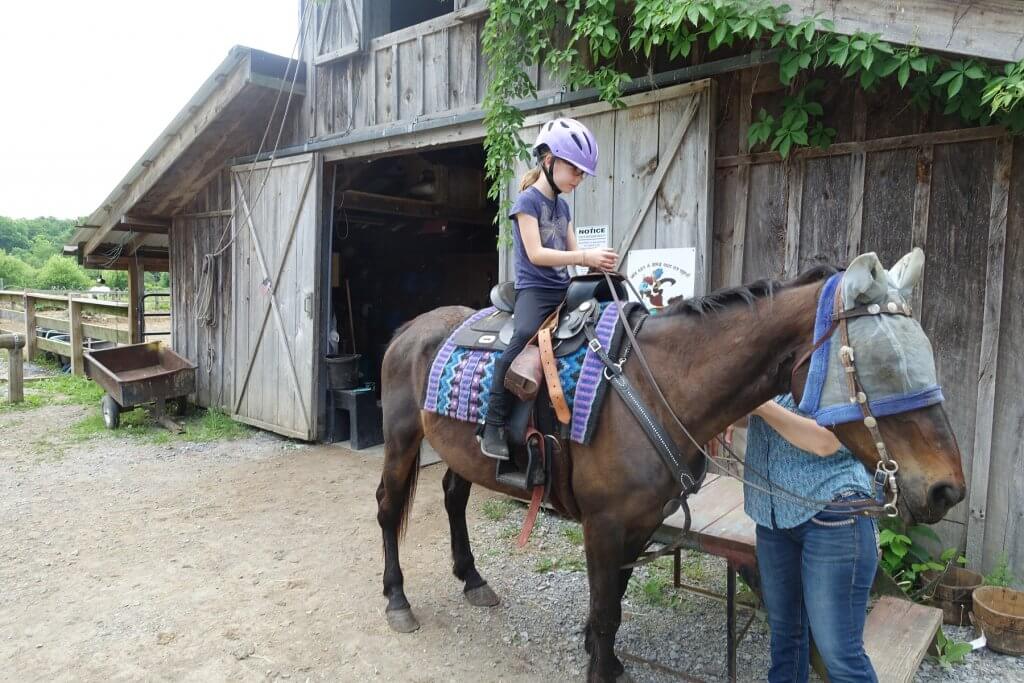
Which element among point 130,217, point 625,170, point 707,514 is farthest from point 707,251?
point 130,217

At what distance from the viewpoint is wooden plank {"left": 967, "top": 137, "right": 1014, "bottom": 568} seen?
10.7 feet

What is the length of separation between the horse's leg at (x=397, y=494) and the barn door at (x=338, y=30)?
15.0ft

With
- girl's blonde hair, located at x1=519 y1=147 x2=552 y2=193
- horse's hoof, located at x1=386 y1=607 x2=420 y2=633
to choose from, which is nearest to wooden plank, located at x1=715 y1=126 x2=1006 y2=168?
girl's blonde hair, located at x1=519 y1=147 x2=552 y2=193

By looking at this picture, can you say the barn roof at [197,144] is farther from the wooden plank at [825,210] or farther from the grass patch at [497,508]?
the wooden plank at [825,210]

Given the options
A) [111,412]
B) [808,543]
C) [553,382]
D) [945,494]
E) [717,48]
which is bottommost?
[111,412]

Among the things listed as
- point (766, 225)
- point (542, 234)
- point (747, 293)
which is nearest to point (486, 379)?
point (542, 234)

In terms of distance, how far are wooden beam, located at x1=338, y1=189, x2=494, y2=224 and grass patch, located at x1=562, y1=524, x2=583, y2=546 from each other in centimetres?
434

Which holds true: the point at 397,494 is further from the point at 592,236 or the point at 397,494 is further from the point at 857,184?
the point at 857,184

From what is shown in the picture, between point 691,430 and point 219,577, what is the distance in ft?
10.6

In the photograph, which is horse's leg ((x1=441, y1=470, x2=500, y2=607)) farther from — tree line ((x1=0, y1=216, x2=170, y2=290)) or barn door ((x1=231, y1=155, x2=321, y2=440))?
tree line ((x1=0, y1=216, x2=170, y2=290))

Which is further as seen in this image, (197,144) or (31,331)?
(31,331)

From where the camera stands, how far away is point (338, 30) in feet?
21.7

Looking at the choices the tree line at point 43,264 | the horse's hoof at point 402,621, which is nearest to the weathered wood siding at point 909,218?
the horse's hoof at point 402,621

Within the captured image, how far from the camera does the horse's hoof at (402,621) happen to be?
3.33 metres
